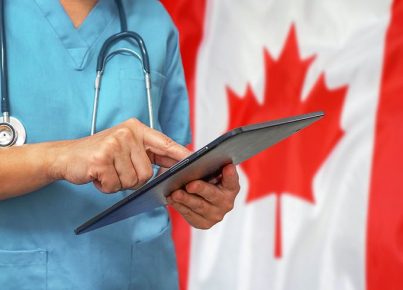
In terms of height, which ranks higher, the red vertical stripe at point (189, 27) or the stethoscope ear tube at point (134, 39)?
the red vertical stripe at point (189, 27)

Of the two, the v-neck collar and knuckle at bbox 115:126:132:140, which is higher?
the v-neck collar

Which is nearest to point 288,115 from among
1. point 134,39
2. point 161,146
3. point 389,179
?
point 389,179

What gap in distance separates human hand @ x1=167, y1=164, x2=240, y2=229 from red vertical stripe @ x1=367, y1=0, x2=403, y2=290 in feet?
1.79

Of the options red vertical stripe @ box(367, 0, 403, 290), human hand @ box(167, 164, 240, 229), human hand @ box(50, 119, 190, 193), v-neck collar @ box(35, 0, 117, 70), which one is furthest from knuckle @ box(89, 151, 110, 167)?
red vertical stripe @ box(367, 0, 403, 290)

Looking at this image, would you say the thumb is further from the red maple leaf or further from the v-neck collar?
the red maple leaf

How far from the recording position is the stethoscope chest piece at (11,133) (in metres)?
0.71

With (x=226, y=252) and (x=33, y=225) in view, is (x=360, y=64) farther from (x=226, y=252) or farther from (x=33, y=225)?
(x=33, y=225)

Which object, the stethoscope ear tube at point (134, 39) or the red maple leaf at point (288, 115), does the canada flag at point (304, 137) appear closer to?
the red maple leaf at point (288, 115)

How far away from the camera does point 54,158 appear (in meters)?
0.65

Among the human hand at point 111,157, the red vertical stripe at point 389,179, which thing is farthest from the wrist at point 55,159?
the red vertical stripe at point 389,179

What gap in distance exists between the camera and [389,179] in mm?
1200

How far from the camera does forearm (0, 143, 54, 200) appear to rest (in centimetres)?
66

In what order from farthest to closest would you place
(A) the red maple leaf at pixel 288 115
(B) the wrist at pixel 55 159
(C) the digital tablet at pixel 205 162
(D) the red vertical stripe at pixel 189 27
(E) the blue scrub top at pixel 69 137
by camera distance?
1. (D) the red vertical stripe at pixel 189 27
2. (A) the red maple leaf at pixel 288 115
3. (E) the blue scrub top at pixel 69 137
4. (B) the wrist at pixel 55 159
5. (C) the digital tablet at pixel 205 162

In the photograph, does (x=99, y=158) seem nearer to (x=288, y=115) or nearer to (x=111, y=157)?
(x=111, y=157)
